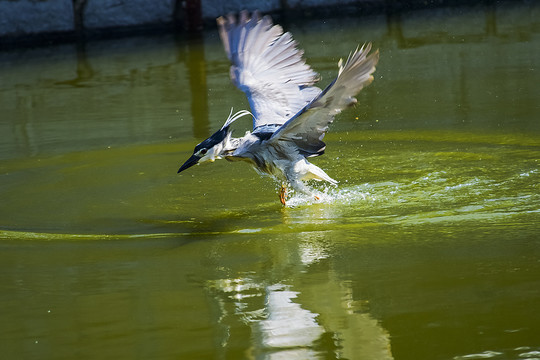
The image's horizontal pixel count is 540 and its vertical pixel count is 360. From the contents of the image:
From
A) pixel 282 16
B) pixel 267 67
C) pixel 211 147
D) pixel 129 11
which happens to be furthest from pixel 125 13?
pixel 211 147

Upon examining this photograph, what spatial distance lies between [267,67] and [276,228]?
1.36 meters

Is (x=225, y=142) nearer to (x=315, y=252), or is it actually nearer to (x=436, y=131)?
(x=315, y=252)

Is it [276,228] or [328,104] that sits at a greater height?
[328,104]

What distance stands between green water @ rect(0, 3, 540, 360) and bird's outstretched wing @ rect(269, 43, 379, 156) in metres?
0.37

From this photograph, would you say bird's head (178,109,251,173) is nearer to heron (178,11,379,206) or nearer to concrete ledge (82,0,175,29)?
heron (178,11,379,206)

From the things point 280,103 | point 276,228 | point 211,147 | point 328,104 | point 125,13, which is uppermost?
point 125,13

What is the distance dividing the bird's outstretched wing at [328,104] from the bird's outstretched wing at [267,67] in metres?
0.63

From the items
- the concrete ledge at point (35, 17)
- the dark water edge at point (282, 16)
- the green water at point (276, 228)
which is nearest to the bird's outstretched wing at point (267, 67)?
the green water at point (276, 228)

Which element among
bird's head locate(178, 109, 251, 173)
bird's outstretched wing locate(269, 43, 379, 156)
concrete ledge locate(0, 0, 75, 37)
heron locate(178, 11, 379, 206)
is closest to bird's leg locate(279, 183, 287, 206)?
heron locate(178, 11, 379, 206)

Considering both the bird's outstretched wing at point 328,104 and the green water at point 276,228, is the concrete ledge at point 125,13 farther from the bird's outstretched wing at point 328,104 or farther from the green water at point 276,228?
the bird's outstretched wing at point 328,104

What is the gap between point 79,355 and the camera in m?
2.87

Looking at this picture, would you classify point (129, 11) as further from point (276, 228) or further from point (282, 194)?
point (276, 228)

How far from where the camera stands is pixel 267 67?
517 cm

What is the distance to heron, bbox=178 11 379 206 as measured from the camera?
3.95 metres
